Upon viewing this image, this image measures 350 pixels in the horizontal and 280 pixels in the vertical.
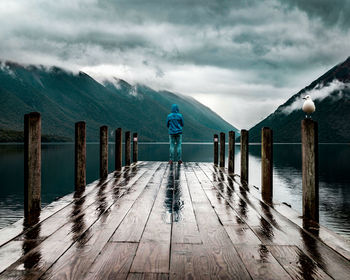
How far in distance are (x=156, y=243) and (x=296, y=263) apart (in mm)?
1386

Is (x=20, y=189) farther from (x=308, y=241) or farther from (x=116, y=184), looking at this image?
(x=308, y=241)

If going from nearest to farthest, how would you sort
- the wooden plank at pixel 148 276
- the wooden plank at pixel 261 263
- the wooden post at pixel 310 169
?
the wooden plank at pixel 148 276
the wooden plank at pixel 261 263
the wooden post at pixel 310 169

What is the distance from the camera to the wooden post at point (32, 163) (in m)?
5.10

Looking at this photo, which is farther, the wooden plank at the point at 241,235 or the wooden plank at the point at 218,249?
the wooden plank at the point at 241,235

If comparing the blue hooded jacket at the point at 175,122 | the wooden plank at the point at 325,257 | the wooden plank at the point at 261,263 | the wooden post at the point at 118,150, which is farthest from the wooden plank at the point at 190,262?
the blue hooded jacket at the point at 175,122

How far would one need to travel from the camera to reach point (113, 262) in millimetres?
2979

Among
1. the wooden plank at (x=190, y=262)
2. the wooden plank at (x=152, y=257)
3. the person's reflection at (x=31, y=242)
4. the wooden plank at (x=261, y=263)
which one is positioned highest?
the person's reflection at (x=31, y=242)

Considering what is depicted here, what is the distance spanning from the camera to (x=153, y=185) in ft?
26.2

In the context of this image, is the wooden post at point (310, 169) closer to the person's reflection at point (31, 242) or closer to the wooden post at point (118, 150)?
the person's reflection at point (31, 242)

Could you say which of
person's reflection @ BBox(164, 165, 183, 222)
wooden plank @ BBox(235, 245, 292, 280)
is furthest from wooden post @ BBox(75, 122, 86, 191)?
wooden plank @ BBox(235, 245, 292, 280)

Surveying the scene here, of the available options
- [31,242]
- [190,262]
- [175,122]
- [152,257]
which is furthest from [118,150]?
[190,262]

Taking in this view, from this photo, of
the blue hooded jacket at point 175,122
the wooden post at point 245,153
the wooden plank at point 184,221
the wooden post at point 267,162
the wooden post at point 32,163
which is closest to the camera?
the wooden plank at point 184,221

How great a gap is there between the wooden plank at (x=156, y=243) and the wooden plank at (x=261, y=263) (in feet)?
2.38

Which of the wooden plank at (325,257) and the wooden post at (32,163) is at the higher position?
the wooden post at (32,163)
